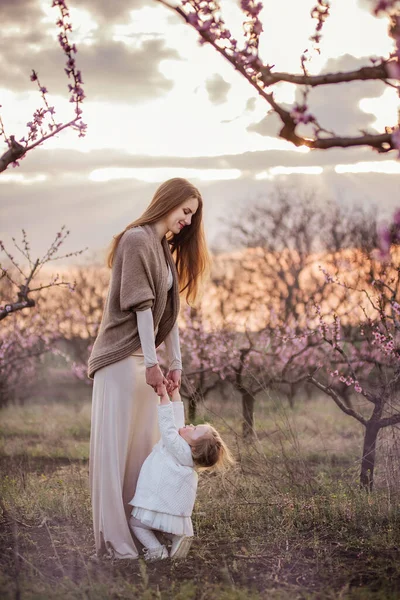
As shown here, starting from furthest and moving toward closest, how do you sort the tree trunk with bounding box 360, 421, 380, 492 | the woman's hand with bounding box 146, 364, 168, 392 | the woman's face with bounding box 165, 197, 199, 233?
1. the tree trunk with bounding box 360, 421, 380, 492
2. the woman's face with bounding box 165, 197, 199, 233
3. the woman's hand with bounding box 146, 364, 168, 392

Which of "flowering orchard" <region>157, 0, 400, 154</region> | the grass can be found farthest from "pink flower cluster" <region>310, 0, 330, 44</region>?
the grass

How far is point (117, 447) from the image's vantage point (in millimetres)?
4023

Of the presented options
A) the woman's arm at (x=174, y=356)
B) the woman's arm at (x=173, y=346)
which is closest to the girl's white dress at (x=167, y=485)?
the woman's arm at (x=174, y=356)

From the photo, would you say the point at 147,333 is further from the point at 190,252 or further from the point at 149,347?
the point at 190,252

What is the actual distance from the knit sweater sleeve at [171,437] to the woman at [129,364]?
16 cm

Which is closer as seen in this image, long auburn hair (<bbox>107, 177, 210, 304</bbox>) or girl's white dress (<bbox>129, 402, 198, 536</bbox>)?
girl's white dress (<bbox>129, 402, 198, 536</bbox>)

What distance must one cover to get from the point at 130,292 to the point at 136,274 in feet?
0.35

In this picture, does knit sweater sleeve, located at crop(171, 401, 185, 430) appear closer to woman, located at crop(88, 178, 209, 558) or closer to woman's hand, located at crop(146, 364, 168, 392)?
woman, located at crop(88, 178, 209, 558)

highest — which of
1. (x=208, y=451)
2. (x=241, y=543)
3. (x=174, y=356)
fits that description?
(x=174, y=356)

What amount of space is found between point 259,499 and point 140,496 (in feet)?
4.85

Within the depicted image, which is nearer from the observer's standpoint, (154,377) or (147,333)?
(154,377)

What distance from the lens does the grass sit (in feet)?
10.9

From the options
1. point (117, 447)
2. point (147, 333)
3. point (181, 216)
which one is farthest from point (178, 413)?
point (181, 216)

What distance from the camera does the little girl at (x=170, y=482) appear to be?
3.97m
